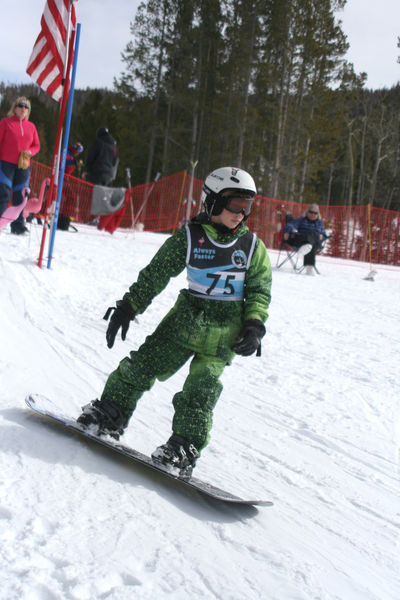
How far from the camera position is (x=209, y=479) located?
94.3 inches

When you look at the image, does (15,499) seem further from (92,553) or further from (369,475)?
(369,475)

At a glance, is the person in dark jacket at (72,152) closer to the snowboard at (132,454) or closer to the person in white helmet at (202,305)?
the person in white helmet at (202,305)

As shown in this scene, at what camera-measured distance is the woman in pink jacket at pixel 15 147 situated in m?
6.82

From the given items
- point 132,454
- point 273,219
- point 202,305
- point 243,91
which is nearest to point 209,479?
point 132,454

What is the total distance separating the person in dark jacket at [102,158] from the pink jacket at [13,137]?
337 centimetres

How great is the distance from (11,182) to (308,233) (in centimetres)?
600

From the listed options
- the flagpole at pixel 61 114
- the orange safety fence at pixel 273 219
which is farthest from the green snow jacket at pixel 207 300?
the orange safety fence at pixel 273 219

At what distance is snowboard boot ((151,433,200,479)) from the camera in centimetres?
220

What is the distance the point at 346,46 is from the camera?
23.1 m

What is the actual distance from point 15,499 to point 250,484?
1139mm

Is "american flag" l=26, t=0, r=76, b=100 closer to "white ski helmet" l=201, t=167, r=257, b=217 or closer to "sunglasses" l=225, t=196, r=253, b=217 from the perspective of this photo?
"white ski helmet" l=201, t=167, r=257, b=217

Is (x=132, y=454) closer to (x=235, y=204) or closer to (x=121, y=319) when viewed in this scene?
(x=121, y=319)

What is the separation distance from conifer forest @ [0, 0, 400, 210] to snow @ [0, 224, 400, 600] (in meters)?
17.8

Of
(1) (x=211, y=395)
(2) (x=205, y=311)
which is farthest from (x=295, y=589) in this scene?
(2) (x=205, y=311)
